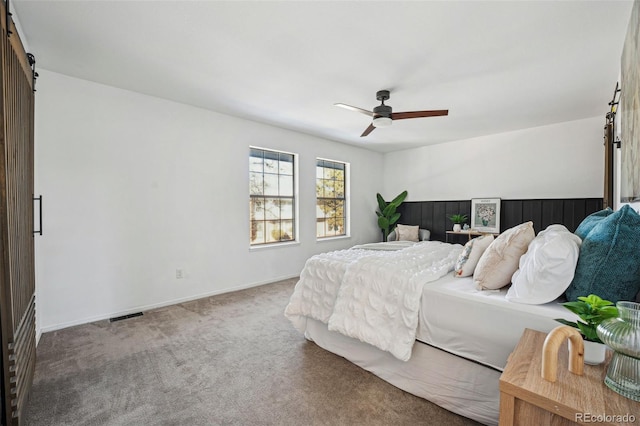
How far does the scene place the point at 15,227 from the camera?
1626 mm

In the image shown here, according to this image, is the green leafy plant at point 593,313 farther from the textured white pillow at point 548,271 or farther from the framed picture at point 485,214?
the framed picture at point 485,214

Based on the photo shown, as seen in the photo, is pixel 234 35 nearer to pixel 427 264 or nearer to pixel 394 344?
pixel 427 264

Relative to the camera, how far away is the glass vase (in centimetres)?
86

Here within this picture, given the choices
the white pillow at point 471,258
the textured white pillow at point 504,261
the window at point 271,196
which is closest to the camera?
the textured white pillow at point 504,261

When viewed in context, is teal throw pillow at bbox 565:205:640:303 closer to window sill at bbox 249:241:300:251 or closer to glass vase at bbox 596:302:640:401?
glass vase at bbox 596:302:640:401

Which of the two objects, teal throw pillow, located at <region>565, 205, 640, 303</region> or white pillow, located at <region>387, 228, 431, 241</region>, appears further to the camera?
white pillow, located at <region>387, 228, 431, 241</region>

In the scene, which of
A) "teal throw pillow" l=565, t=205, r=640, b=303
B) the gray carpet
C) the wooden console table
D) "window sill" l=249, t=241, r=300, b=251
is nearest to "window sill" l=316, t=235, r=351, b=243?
"window sill" l=249, t=241, r=300, b=251

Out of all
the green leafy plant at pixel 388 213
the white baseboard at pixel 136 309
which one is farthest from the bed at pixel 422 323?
the green leafy plant at pixel 388 213

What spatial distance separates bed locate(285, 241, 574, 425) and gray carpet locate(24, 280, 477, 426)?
130 mm

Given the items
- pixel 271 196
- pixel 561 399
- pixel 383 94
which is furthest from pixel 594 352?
pixel 271 196

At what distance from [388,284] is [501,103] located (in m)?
3.09

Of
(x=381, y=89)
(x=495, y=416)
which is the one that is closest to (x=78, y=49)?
(x=381, y=89)

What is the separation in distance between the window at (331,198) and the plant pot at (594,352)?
4601 mm

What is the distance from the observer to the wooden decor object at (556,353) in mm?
962
